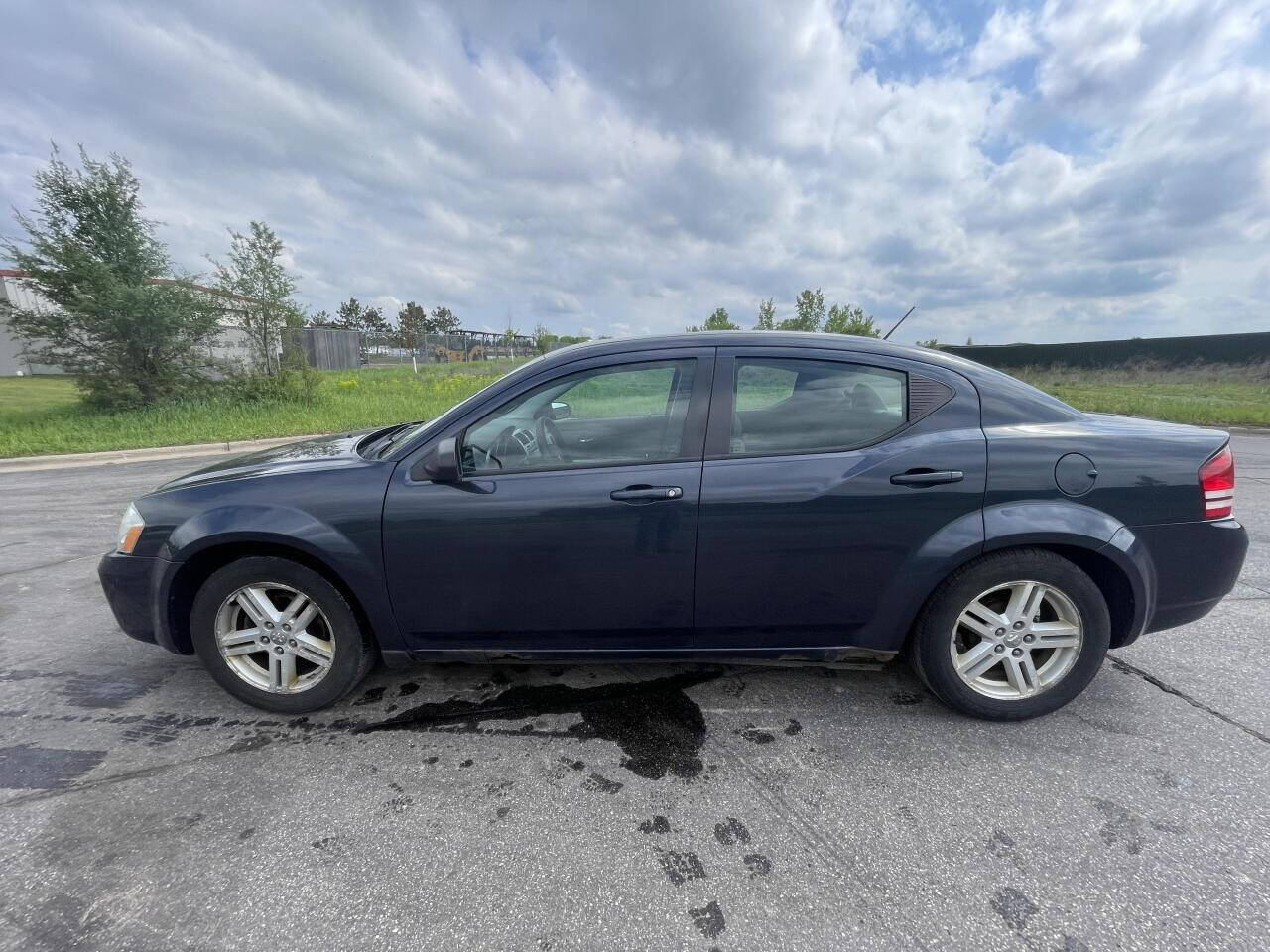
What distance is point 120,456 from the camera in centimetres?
912

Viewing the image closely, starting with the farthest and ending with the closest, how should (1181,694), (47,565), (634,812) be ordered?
(47,565)
(1181,694)
(634,812)

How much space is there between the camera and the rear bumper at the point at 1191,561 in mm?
2223

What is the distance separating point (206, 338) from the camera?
1199 centimetres

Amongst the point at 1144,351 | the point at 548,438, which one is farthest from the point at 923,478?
the point at 1144,351

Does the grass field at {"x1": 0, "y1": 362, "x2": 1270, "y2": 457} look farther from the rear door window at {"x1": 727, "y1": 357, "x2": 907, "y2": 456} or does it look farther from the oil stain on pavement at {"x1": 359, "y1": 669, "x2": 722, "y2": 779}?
the rear door window at {"x1": 727, "y1": 357, "x2": 907, "y2": 456}

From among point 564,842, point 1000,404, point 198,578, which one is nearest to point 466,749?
point 564,842

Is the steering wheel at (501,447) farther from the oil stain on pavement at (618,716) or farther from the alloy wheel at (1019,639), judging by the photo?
the alloy wheel at (1019,639)

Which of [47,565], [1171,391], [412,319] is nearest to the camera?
[47,565]

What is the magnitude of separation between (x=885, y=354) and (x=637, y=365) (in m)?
1.07

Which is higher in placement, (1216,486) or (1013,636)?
(1216,486)

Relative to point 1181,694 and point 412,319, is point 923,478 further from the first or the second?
point 412,319

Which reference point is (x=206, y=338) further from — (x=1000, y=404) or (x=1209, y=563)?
(x=1209, y=563)

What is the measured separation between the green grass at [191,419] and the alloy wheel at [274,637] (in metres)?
6.50

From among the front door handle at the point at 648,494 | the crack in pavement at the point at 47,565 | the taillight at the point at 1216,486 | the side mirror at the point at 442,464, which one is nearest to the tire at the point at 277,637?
the side mirror at the point at 442,464
